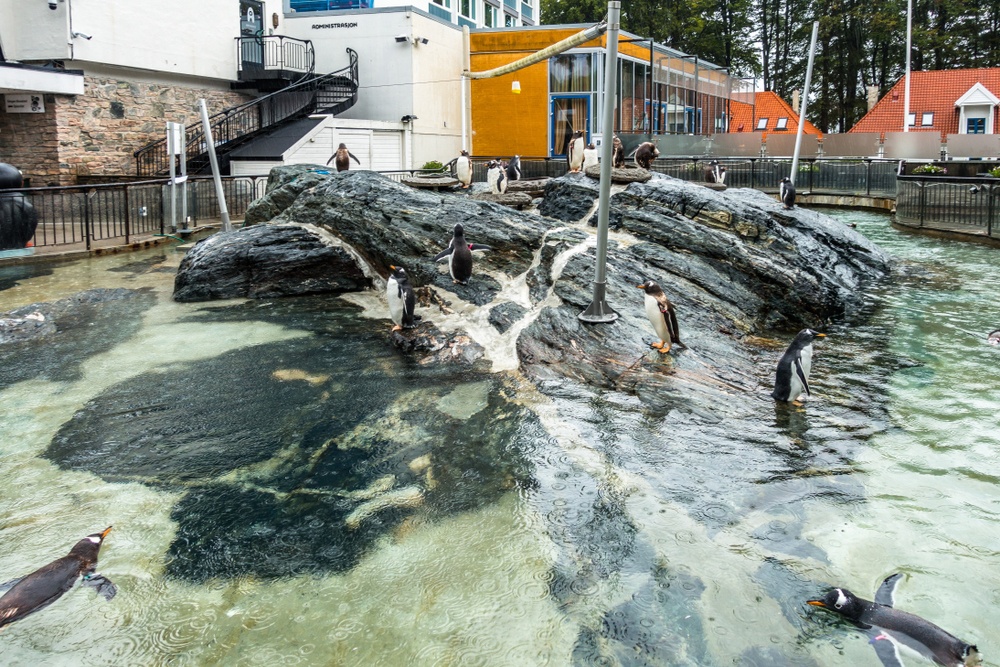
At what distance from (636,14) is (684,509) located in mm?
42259

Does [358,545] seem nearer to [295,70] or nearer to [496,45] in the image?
[295,70]

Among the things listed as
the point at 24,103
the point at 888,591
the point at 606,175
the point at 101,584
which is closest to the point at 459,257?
the point at 606,175

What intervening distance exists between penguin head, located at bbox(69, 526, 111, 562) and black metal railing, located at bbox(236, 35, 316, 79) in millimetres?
23234

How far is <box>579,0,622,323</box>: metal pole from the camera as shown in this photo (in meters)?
7.86

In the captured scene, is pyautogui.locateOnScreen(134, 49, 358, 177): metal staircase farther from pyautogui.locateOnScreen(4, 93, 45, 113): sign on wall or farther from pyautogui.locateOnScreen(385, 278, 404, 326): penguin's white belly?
pyautogui.locateOnScreen(385, 278, 404, 326): penguin's white belly

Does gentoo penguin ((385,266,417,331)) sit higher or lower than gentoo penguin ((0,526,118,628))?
higher

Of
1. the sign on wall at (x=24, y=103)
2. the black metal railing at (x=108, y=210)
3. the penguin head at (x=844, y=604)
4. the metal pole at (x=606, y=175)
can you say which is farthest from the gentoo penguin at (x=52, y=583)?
the sign on wall at (x=24, y=103)

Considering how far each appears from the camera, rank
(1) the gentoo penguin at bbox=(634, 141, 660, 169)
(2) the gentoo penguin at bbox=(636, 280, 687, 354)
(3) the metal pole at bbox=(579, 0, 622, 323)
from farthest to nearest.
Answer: (1) the gentoo penguin at bbox=(634, 141, 660, 169)
(2) the gentoo penguin at bbox=(636, 280, 687, 354)
(3) the metal pole at bbox=(579, 0, 622, 323)

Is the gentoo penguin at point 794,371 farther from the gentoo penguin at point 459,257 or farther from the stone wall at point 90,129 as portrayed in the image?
the stone wall at point 90,129

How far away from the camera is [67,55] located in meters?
19.5

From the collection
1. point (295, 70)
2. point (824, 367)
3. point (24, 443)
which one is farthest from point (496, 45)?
point (24, 443)

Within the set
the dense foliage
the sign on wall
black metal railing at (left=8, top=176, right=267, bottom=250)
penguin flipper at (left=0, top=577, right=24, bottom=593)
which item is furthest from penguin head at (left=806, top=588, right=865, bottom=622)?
the dense foliage

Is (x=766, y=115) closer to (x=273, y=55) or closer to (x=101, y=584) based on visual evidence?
(x=273, y=55)

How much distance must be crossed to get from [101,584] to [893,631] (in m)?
4.34
